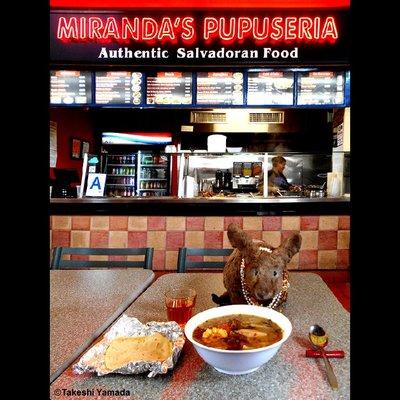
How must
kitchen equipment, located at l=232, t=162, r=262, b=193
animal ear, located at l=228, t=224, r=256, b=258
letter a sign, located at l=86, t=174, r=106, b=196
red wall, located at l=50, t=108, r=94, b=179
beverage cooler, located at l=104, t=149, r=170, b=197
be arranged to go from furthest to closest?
beverage cooler, located at l=104, t=149, r=170, b=197 → red wall, located at l=50, t=108, r=94, b=179 → kitchen equipment, located at l=232, t=162, r=262, b=193 → letter a sign, located at l=86, t=174, r=106, b=196 → animal ear, located at l=228, t=224, r=256, b=258

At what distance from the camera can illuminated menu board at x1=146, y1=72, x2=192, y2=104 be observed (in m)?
4.36

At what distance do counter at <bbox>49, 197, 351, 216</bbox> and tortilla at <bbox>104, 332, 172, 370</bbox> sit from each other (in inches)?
101

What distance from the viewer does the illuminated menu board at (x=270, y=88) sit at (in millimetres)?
4288

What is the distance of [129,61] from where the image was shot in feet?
13.4

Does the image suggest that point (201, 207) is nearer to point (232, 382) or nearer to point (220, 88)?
point (220, 88)

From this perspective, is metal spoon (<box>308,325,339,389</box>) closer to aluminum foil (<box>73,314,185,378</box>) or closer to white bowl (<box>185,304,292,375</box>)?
white bowl (<box>185,304,292,375</box>)

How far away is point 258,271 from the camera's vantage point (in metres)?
1.04

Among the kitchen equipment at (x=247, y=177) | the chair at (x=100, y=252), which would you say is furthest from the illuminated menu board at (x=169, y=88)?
the chair at (x=100, y=252)

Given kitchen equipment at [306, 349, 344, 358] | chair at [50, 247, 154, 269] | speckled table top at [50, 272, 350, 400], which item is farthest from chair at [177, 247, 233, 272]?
kitchen equipment at [306, 349, 344, 358]

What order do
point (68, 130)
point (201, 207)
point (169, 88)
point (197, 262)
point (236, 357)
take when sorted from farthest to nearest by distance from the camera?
point (68, 130), point (169, 88), point (201, 207), point (197, 262), point (236, 357)

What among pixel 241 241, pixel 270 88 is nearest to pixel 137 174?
pixel 270 88

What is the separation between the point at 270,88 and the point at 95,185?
2.56m

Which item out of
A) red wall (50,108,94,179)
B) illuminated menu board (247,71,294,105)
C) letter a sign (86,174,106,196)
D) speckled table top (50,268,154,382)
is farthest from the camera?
red wall (50,108,94,179)
